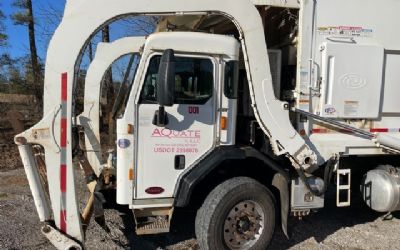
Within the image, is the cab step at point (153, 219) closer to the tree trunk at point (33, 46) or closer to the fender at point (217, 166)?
the fender at point (217, 166)

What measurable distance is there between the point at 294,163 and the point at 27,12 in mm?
15539

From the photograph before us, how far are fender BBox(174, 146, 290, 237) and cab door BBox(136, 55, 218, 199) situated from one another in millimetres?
103

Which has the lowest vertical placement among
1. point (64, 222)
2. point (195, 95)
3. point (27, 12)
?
point (64, 222)

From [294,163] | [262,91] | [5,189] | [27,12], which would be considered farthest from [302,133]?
[27,12]

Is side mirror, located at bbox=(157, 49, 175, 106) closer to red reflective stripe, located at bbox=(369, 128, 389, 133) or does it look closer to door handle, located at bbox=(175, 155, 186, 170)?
door handle, located at bbox=(175, 155, 186, 170)

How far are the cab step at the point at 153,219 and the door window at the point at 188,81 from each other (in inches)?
48.7

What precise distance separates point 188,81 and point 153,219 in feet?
5.28

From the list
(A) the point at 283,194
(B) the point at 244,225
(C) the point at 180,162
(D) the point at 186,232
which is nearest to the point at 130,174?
(C) the point at 180,162

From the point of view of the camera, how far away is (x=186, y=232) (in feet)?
18.8

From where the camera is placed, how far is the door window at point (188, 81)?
14.7ft

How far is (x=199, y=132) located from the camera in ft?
15.3

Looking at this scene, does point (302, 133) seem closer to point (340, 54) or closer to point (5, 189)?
point (340, 54)

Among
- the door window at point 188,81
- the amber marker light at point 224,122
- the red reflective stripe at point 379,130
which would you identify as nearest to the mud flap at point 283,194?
the amber marker light at point 224,122

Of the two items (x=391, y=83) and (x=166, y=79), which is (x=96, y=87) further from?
(x=391, y=83)
